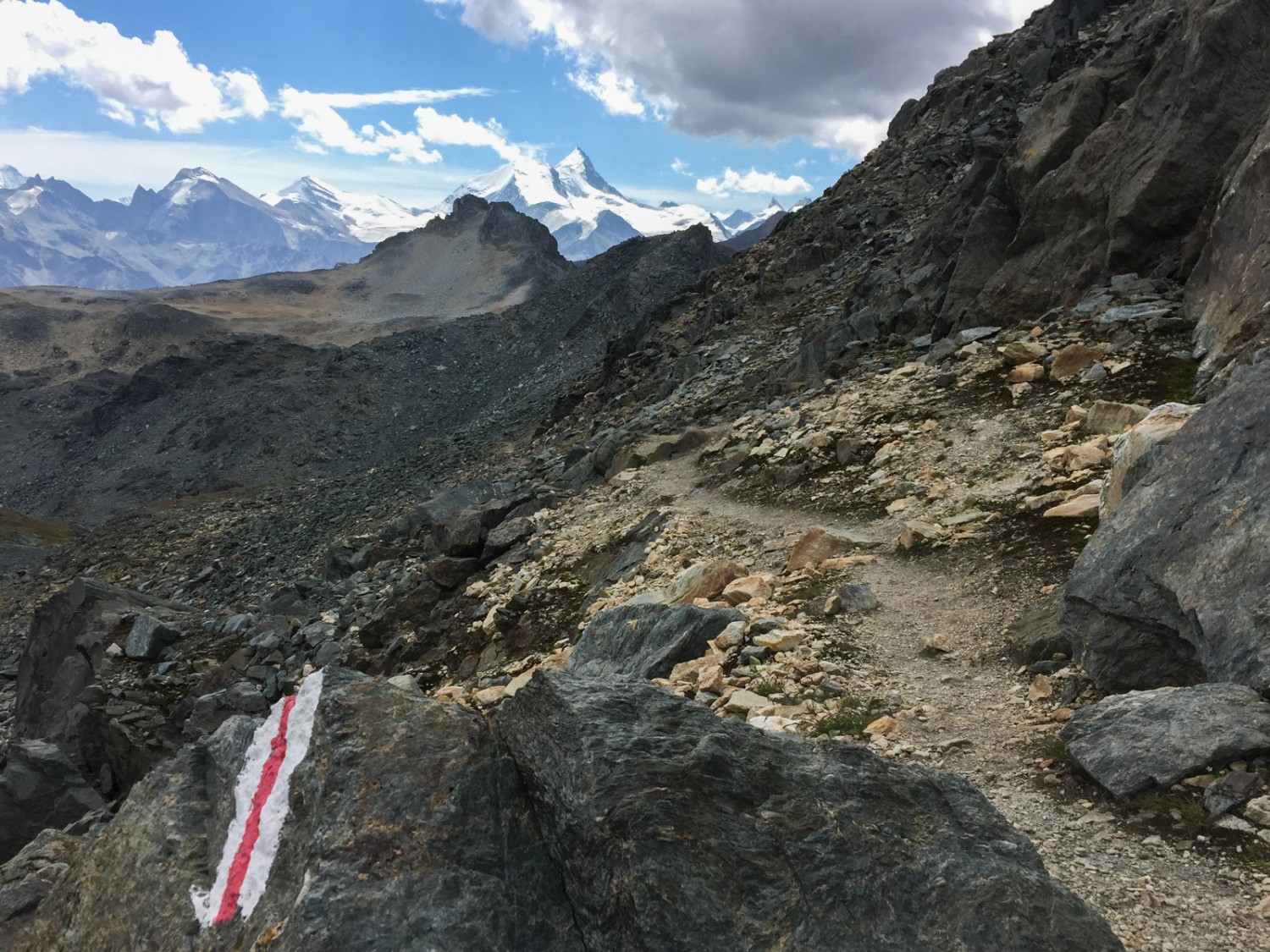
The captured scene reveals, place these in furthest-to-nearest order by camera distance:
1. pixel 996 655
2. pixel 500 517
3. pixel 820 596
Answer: pixel 500 517, pixel 820 596, pixel 996 655

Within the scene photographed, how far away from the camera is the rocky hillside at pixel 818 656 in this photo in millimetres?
4273

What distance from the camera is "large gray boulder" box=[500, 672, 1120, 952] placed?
390 cm

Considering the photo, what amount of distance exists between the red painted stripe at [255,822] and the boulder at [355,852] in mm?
146

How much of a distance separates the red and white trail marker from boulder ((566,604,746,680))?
14.0ft

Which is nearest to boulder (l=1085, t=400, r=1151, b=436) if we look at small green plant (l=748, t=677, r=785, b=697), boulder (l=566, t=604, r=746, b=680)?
boulder (l=566, t=604, r=746, b=680)

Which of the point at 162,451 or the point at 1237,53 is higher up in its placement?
the point at 1237,53

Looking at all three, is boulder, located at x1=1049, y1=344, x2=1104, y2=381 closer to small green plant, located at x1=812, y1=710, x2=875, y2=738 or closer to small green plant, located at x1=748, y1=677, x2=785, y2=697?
small green plant, located at x1=748, y1=677, x2=785, y2=697

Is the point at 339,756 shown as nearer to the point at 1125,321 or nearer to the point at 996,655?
the point at 996,655

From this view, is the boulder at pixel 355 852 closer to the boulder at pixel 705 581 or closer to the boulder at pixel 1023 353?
the boulder at pixel 705 581

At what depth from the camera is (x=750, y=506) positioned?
17.0 metres

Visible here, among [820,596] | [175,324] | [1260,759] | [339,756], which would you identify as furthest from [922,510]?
[175,324]

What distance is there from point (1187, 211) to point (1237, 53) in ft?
11.1

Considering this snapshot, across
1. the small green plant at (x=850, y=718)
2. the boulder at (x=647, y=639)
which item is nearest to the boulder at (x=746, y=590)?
the boulder at (x=647, y=639)

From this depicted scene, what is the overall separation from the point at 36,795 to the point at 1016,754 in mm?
16676
